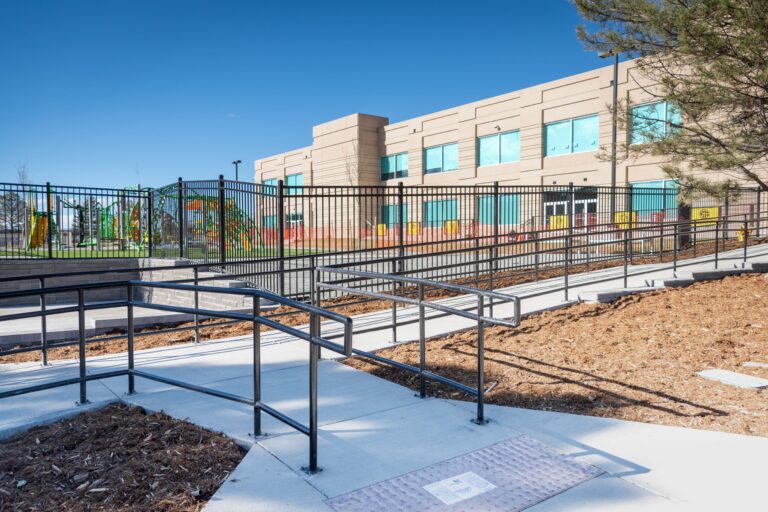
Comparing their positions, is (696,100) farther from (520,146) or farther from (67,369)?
(520,146)

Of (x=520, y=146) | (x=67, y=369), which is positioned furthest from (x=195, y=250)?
(x=520, y=146)

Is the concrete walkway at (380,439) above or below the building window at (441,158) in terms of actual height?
below

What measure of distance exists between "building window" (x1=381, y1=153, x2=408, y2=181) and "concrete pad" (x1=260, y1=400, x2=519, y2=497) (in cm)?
3719

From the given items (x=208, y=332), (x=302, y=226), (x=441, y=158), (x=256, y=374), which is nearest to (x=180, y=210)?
(x=302, y=226)

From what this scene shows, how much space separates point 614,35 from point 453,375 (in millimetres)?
6232

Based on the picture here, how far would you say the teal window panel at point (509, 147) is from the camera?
32469 mm

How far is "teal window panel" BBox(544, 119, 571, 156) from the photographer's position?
29594 mm

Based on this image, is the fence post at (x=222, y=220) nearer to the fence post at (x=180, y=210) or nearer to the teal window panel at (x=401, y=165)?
the fence post at (x=180, y=210)

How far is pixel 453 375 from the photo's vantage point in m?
5.52

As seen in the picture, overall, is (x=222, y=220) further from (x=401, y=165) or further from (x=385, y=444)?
(x=401, y=165)

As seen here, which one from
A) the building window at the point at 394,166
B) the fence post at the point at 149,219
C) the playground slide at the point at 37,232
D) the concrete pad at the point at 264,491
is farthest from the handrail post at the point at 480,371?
the building window at the point at 394,166

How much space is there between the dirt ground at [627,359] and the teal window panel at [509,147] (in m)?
24.4

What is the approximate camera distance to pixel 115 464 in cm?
345

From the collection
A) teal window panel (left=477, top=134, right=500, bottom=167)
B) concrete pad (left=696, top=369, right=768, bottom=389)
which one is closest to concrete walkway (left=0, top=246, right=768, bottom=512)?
concrete pad (left=696, top=369, right=768, bottom=389)
